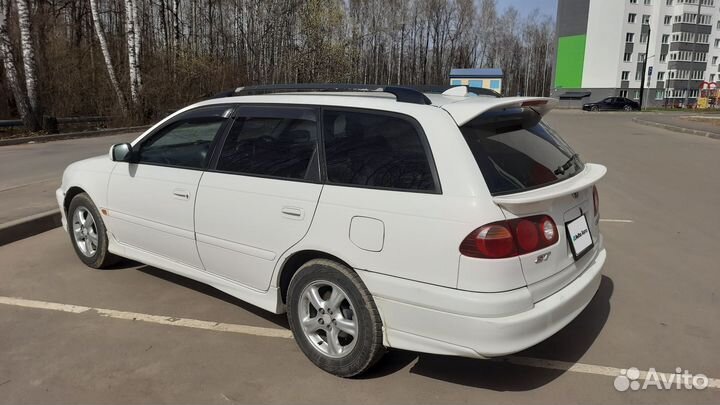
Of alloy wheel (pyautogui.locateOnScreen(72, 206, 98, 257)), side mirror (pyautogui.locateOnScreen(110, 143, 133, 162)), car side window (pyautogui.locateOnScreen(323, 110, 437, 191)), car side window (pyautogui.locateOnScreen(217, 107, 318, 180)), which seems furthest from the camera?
alloy wheel (pyautogui.locateOnScreen(72, 206, 98, 257))

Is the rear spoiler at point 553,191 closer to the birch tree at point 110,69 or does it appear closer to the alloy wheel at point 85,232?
the alloy wheel at point 85,232

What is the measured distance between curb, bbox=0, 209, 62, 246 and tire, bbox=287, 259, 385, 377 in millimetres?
4416

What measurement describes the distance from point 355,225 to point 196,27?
46636mm

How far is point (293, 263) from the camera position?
3326 mm

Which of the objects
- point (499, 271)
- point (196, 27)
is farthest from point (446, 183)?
point (196, 27)

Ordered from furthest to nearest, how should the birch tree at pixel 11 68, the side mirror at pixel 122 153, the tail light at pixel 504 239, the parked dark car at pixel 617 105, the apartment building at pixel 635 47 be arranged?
the apartment building at pixel 635 47
the parked dark car at pixel 617 105
the birch tree at pixel 11 68
the side mirror at pixel 122 153
the tail light at pixel 504 239

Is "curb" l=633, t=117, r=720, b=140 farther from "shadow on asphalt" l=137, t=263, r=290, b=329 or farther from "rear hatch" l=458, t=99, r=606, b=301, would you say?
"shadow on asphalt" l=137, t=263, r=290, b=329

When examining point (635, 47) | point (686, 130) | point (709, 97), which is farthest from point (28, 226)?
point (635, 47)

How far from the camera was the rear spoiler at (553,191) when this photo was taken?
2662 millimetres

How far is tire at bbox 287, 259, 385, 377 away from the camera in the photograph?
9.70 feet

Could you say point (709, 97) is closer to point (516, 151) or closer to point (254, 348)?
point (516, 151)

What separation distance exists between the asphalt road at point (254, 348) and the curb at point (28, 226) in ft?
1.05

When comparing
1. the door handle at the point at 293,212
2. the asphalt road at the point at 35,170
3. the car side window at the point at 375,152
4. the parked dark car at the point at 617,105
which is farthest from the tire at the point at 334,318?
the parked dark car at the point at 617,105

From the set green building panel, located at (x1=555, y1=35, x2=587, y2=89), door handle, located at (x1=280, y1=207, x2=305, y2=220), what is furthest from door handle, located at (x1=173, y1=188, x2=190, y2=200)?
green building panel, located at (x1=555, y1=35, x2=587, y2=89)
